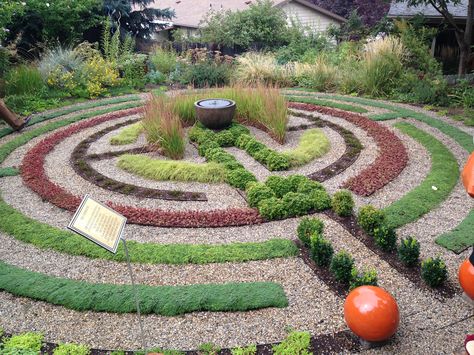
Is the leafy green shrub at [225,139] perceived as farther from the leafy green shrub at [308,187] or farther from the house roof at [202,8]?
the house roof at [202,8]

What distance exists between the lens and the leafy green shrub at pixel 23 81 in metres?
13.4

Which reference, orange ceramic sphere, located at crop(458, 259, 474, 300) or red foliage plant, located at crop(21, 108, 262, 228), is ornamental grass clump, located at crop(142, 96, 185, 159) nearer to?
red foliage plant, located at crop(21, 108, 262, 228)

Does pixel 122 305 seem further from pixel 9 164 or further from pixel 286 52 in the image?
pixel 286 52

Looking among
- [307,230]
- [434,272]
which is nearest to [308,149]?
[307,230]

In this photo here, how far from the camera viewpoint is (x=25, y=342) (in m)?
Result: 4.11

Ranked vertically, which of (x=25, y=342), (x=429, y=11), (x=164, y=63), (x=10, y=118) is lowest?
(x=25, y=342)

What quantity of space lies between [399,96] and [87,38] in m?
13.5

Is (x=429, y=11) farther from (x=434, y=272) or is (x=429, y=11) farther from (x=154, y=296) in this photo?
(x=154, y=296)

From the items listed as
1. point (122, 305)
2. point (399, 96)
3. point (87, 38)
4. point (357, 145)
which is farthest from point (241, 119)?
point (87, 38)

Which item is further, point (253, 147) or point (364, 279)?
point (253, 147)

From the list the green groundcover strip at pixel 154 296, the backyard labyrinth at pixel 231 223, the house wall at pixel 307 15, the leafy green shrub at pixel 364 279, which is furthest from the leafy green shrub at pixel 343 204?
the house wall at pixel 307 15

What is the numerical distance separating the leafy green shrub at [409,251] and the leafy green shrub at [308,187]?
6.80 ft

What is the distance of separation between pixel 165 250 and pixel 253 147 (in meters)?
3.93

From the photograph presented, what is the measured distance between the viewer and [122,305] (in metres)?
4.58
